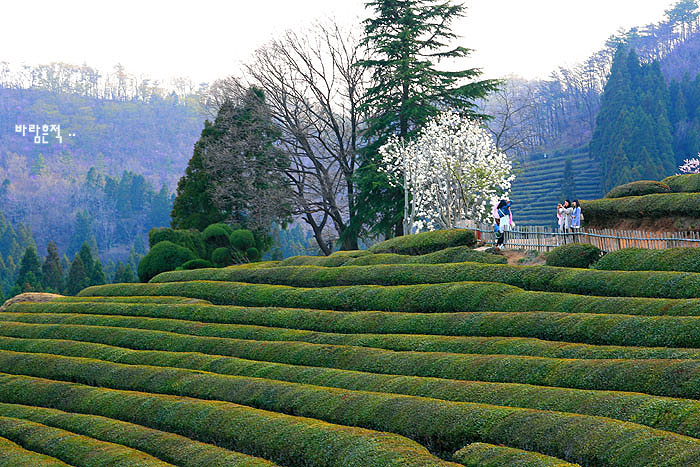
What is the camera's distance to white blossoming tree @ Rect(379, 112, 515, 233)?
34.8 metres

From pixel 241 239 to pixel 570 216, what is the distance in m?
23.7

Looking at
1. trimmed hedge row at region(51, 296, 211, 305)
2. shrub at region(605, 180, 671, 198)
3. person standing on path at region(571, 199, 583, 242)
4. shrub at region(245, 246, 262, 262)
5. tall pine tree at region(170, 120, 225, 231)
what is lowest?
trimmed hedge row at region(51, 296, 211, 305)

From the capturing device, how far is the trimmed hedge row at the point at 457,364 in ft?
41.4

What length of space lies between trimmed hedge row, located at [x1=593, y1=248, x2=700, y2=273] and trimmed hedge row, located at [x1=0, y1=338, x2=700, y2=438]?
7704 millimetres

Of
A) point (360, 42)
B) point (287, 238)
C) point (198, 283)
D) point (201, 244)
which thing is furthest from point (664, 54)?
point (198, 283)

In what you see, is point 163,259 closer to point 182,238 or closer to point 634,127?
point 182,238

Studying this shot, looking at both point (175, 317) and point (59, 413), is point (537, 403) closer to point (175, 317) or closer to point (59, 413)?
point (59, 413)

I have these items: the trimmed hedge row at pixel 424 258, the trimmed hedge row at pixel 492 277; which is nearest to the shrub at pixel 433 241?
the trimmed hedge row at pixel 424 258

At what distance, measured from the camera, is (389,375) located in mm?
16594

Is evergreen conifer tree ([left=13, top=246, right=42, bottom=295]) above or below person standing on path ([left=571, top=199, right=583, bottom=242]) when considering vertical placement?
below

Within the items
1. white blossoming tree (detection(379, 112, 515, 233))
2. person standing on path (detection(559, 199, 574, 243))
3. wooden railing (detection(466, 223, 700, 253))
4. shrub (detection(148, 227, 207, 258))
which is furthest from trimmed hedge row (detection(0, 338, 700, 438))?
shrub (detection(148, 227, 207, 258))

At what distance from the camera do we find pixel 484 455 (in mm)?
11008

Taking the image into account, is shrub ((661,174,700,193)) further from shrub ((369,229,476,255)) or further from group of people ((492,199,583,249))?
shrub ((369,229,476,255))

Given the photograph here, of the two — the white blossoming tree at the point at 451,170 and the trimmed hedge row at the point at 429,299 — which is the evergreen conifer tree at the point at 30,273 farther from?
the white blossoming tree at the point at 451,170
